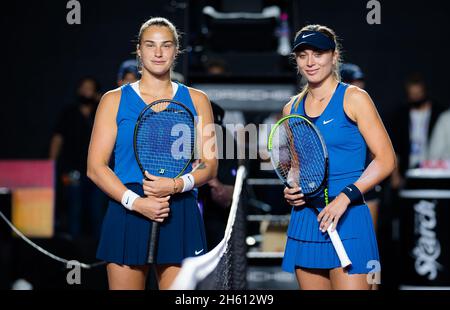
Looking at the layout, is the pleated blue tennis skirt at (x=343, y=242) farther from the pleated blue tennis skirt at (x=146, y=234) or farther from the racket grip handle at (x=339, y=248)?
the pleated blue tennis skirt at (x=146, y=234)

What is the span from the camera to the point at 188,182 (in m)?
3.54

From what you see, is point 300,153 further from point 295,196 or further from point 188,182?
point 188,182

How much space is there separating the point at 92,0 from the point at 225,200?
5.36 m

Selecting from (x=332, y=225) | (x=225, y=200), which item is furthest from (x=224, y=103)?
(x=332, y=225)

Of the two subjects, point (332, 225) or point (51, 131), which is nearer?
point (332, 225)

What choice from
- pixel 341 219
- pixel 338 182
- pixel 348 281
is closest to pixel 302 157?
pixel 338 182

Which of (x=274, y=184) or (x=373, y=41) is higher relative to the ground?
(x=373, y=41)

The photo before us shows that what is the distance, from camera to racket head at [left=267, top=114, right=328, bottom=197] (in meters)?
3.48

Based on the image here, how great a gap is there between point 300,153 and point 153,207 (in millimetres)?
593

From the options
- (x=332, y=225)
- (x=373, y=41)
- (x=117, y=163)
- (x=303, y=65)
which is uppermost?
(x=373, y=41)

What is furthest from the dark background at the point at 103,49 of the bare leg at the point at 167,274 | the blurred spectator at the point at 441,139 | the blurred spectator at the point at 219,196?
the bare leg at the point at 167,274
